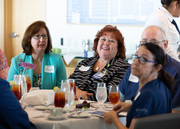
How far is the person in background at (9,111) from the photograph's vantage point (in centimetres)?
182

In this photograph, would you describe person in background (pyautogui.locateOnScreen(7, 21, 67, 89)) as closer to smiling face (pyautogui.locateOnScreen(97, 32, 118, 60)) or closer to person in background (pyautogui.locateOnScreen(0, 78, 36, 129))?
smiling face (pyautogui.locateOnScreen(97, 32, 118, 60))

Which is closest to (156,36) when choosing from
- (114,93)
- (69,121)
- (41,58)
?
(114,93)

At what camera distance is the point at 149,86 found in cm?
200

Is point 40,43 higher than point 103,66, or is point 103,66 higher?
point 40,43

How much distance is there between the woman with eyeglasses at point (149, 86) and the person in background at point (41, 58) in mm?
1647

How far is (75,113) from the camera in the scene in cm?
228

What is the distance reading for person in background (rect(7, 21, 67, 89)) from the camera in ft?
12.2

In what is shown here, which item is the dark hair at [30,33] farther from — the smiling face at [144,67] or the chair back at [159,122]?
the chair back at [159,122]

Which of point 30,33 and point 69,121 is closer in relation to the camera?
point 69,121

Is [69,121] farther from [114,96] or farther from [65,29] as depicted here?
[65,29]

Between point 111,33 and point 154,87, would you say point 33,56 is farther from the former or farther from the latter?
point 154,87

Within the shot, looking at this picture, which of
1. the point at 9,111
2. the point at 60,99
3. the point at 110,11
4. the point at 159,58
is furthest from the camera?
the point at 110,11

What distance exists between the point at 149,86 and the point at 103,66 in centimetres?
149

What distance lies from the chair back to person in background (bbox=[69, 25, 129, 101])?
63.1 inches
